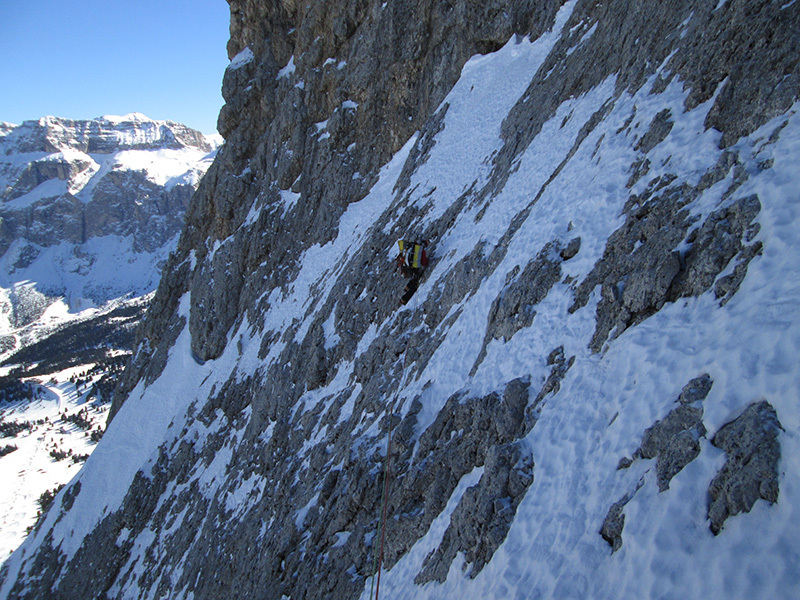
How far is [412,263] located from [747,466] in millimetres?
12300

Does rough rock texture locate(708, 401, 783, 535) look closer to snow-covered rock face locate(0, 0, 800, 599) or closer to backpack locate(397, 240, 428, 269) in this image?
snow-covered rock face locate(0, 0, 800, 599)

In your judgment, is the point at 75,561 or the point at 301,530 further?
the point at 75,561

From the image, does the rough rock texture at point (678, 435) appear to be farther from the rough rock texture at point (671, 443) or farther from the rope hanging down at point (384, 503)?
the rope hanging down at point (384, 503)

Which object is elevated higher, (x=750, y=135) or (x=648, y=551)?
(x=750, y=135)

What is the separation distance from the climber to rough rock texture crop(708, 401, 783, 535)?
470 inches

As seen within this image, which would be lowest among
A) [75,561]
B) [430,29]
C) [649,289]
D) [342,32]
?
[75,561]

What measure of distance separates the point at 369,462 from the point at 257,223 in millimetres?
28861

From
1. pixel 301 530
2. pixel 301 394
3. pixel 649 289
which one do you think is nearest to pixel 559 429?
pixel 649 289

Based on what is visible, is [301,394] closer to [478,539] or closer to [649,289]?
[478,539]

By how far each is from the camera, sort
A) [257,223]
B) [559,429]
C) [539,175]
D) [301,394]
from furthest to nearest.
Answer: [257,223], [301,394], [539,175], [559,429]

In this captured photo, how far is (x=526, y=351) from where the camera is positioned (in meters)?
8.14

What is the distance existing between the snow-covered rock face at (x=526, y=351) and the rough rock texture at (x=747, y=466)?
0.02m

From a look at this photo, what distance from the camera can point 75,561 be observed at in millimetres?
29391

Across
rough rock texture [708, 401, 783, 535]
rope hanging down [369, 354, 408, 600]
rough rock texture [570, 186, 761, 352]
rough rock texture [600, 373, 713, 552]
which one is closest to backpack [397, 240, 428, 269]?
rope hanging down [369, 354, 408, 600]
